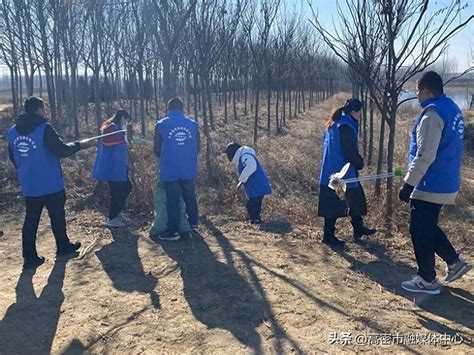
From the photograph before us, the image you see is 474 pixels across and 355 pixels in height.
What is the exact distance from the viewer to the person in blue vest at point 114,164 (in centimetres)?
546

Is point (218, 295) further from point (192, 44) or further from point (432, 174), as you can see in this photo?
point (192, 44)

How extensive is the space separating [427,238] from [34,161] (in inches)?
137

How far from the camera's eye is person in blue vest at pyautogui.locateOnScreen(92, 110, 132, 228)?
17.9 feet

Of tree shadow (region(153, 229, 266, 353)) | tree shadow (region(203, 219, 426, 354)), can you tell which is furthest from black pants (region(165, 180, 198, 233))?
tree shadow (region(203, 219, 426, 354))

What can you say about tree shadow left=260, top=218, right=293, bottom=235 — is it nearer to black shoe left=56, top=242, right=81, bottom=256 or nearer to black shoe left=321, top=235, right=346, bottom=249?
black shoe left=321, top=235, right=346, bottom=249

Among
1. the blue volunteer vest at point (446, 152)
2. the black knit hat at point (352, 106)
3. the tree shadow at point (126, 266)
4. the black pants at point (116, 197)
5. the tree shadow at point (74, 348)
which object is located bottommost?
the tree shadow at point (74, 348)

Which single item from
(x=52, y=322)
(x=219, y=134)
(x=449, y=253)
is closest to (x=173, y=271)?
(x=52, y=322)

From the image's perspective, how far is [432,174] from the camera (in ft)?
11.0

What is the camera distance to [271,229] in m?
5.36

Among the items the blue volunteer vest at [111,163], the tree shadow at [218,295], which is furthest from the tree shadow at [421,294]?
the blue volunteer vest at [111,163]

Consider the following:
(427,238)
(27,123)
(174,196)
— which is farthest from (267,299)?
(27,123)

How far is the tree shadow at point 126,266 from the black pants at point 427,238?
2.05 m

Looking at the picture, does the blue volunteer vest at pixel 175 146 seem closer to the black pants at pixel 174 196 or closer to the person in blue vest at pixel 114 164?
the black pants at pixel 174 196

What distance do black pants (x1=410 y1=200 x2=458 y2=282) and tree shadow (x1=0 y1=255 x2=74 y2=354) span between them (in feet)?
9.00
